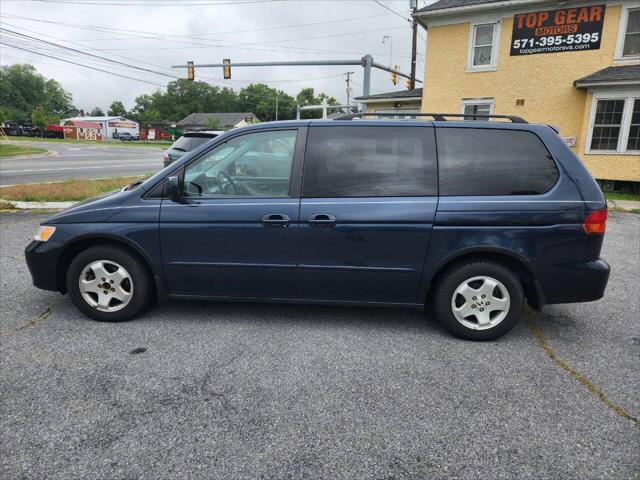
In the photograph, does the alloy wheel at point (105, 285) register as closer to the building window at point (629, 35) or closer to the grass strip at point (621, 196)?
the grass strip at point (621, 196)

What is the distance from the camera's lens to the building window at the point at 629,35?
44.6 feet

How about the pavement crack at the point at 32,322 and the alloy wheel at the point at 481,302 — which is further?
the pavement crack at the point at 32,322

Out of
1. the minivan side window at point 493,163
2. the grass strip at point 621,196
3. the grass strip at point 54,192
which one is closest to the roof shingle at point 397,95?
the grass strip at point 621,196

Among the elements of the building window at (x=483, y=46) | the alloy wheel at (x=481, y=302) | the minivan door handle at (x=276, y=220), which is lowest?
the alloy wheel at (x=481, y=302)

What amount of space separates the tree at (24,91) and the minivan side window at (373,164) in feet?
355

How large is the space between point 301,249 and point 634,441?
7.80ft

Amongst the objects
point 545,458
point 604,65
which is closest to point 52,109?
point 604,65

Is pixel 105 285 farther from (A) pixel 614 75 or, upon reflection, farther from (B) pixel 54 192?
(A) pixel 614 75

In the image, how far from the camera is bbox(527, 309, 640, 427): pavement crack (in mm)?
2692

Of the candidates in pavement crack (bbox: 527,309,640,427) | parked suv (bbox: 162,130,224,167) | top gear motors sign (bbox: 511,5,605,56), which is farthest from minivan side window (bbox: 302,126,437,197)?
top gear motors sign (bbox: 511,5,605,56)

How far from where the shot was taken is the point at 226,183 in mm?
3787

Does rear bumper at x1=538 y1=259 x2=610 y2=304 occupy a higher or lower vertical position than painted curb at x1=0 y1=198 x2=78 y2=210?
higher

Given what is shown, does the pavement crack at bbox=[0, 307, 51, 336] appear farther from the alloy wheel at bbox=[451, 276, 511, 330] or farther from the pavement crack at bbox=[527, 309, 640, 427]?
the pavement crack at bbox=[527, 309, 640, 427]

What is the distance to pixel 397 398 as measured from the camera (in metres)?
2.79
